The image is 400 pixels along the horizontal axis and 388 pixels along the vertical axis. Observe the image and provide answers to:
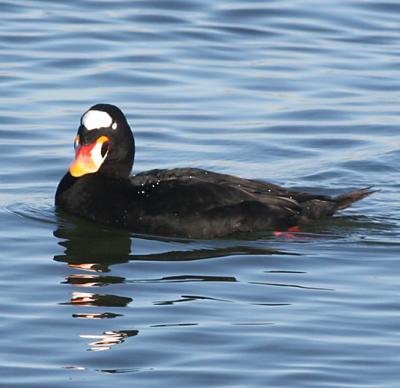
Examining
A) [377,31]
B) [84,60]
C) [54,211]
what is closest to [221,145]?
[54,211]

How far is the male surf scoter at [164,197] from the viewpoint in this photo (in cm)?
1156

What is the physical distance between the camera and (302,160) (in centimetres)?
1402

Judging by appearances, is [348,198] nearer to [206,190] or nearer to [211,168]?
[206,190]

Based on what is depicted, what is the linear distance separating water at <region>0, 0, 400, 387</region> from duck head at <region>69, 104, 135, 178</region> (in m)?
0.48

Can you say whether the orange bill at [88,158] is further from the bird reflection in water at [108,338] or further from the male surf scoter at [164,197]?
the bird reflection in water at [108,338]

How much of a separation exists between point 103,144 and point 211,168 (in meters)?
1.70

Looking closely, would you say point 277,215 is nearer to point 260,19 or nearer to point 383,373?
point 383,373

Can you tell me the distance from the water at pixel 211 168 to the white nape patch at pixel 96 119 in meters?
0.75

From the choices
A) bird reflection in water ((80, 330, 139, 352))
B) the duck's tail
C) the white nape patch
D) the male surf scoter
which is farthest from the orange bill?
bird reflection in water ((80, 330, 139, 352))

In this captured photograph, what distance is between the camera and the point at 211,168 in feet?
45.2

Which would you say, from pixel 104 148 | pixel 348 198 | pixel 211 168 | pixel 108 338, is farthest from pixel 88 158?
pixel 108 338

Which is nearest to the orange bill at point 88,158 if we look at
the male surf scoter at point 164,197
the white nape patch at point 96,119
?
the male surf scoter at point 164,197

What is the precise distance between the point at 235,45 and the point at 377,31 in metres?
2.08

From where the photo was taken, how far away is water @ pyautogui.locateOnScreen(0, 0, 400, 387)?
8.81m
